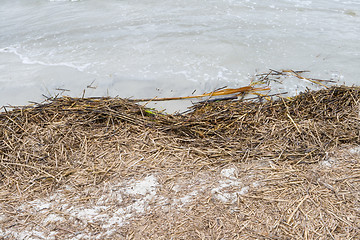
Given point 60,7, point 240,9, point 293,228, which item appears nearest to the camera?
point 293,228

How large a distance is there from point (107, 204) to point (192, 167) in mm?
648

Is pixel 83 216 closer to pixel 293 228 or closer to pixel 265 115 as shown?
pixel 293 228

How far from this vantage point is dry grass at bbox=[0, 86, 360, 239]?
168 centimetres

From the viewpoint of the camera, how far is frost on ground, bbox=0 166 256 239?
5.47ft

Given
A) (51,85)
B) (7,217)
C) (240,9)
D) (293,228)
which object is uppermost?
(240,9)

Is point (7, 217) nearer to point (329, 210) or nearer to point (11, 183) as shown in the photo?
point (11, 183)

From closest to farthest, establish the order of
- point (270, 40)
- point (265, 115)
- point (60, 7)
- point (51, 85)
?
point (265, 115), point (51, 85), point (270, 40), point (60, 7)

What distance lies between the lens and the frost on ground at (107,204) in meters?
1.67

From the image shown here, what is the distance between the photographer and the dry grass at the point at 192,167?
1.68m

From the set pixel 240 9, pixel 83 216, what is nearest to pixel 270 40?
pixel 240 9

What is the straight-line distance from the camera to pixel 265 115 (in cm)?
254

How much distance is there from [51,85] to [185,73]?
1.63 metres

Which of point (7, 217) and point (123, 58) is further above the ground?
point (123, 58)

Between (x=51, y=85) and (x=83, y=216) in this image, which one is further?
(x=51, y=85)
